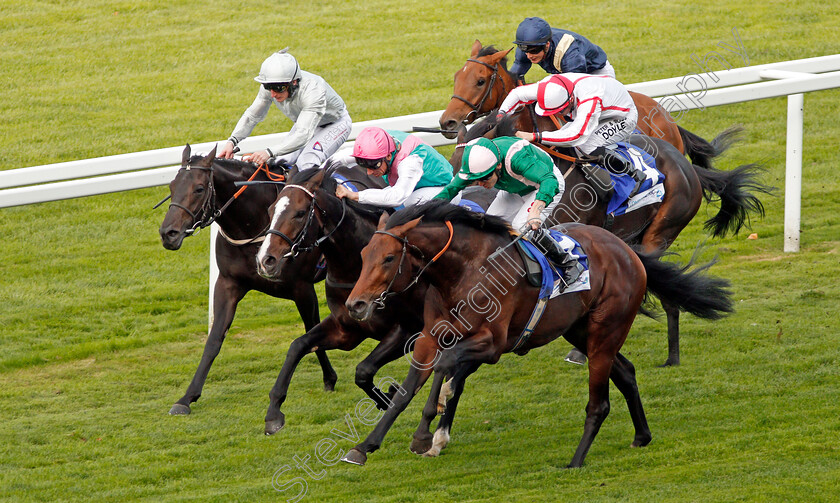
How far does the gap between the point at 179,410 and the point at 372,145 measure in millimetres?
2171

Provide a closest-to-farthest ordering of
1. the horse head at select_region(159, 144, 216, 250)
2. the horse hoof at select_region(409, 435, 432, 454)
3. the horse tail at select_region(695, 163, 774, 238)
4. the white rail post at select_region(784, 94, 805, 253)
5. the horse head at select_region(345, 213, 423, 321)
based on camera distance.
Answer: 1. the horse head at select_region(345, 213, 423, 321)
2. the horse hoof at select_region(409, 435, 432, 454)
3. the horse head at select_region(159, 144, 216, 250)
4. the horse tail at select_region(695, 163, 774, 238)
5. the white rail post at select_region(784, 94, 805, 253)

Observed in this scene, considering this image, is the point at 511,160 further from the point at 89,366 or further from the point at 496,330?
the point at 89,366

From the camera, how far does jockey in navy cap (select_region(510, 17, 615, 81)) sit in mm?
7668

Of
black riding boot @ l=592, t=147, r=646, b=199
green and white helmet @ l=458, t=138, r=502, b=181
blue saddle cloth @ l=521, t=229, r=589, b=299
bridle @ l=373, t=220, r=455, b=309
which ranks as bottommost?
black riding boot @ l=592, t=147, r=646, b=199

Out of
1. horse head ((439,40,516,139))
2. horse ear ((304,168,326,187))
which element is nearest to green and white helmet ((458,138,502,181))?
horse ear ((304,168,326,187))

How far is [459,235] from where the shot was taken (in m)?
5.42

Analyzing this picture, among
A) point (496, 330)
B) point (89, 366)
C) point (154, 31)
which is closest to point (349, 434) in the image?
point (496, 330)

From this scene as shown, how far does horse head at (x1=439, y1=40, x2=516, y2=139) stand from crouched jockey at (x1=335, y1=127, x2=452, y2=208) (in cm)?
106

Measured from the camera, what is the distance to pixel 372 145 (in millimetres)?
6238

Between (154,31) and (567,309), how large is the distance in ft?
42.2

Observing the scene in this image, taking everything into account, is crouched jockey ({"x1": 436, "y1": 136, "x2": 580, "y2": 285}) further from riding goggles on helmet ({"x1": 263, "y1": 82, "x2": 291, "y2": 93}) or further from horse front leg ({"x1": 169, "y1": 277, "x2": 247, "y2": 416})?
horse front leg ({"x1": 169, "y1": 277, "x2": 247, "y2": 416})

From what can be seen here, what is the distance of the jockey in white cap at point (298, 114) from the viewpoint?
709cm

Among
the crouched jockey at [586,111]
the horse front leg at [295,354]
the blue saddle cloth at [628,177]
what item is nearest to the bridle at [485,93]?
the crouched jockey at [586,111]

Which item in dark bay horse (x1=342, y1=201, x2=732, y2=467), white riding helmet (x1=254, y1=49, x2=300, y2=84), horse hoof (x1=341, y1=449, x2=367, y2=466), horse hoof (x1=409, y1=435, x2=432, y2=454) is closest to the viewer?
dark bay horse (x1=342, y1=201, x2=732, y2=467)
